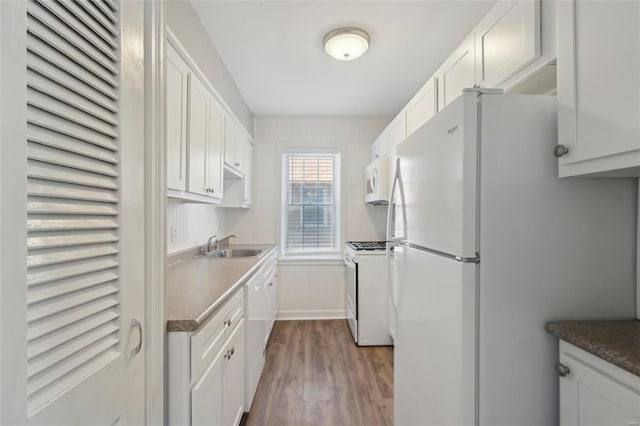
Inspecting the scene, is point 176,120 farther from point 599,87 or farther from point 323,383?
point 323,383

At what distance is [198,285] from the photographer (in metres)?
1.52

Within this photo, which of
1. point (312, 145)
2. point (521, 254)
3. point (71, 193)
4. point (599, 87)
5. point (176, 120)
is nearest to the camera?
point (71, 193)

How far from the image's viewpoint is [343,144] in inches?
155

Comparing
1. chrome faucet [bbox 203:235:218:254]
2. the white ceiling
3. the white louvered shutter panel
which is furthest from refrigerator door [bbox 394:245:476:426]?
chrome faucet [bbox 203:235:218:254]

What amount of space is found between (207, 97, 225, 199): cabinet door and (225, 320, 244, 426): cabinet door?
1010 millimetres

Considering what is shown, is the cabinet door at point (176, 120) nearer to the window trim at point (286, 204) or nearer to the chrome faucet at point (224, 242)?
the chrome faucet at point (224, 242)

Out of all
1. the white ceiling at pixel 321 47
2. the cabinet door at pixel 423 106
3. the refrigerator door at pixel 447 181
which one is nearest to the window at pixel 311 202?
the white ceiling at pixel 321 47

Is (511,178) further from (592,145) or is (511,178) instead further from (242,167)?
A: (242,167)

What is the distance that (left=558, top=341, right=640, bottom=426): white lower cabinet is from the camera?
0.78m

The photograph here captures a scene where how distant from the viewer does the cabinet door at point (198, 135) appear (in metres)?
1.81

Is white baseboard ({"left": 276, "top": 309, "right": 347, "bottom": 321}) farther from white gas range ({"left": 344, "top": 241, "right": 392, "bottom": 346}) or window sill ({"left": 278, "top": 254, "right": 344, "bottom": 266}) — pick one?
white gas range ({"left": 344, "top": 241, "right": 392, "bottom": 346})

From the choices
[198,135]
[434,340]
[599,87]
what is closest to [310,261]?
[198,135]

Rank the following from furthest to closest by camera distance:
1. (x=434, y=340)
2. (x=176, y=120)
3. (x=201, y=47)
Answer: (x=201, y=47), (x=176, y=120), (x=434, y=340)

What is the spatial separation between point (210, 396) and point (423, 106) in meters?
2.27
